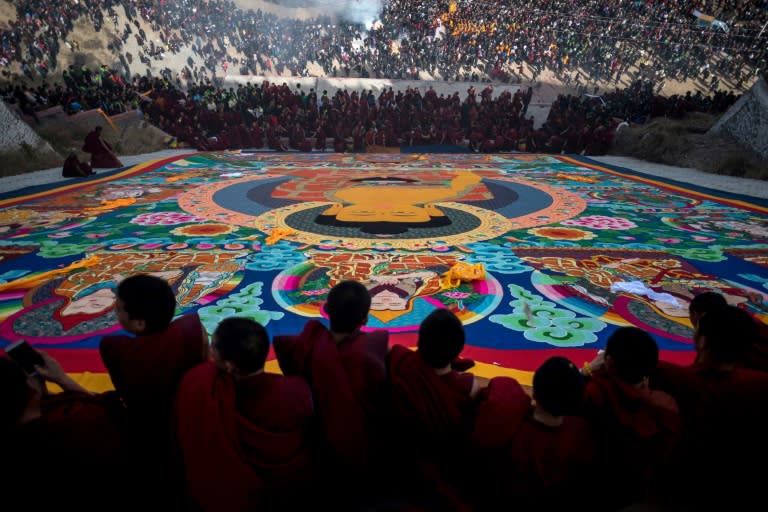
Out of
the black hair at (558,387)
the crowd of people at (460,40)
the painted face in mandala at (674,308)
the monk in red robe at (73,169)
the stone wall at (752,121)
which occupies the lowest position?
the monk in red robe at (73,169)

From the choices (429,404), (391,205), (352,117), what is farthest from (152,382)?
(352,117)

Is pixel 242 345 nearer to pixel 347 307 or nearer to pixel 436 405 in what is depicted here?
pixel 347 307

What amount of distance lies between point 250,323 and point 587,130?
1211cm

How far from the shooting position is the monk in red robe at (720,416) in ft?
5.13

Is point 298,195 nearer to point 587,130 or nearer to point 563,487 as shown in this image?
point 563,487

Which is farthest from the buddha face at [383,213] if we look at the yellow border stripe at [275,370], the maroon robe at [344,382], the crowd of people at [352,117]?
the crowd of people at [352,117]

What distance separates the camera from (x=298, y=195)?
21.0 feet

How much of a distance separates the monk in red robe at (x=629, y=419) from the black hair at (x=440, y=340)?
1.46 ft

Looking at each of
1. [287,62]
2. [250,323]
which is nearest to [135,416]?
[250,323]

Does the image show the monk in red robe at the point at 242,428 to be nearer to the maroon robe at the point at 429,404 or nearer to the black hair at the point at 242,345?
the black hair at the point at 242,345

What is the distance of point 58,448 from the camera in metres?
1.30

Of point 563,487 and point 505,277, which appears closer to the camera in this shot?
point 563,487

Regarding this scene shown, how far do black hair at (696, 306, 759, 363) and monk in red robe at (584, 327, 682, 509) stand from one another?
0.26m

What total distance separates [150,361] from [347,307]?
69 centimetres
